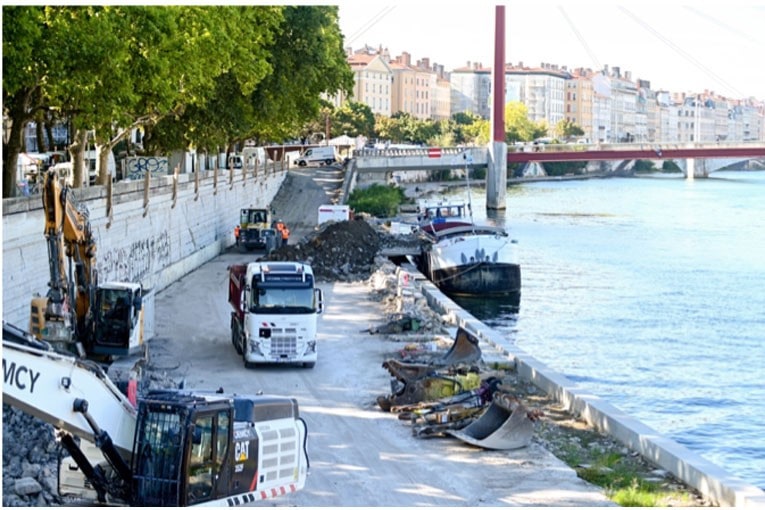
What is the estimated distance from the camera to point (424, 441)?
1800cm

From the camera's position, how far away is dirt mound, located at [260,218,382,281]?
40.0 metres

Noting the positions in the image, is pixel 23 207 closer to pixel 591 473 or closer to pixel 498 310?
pixel 591 473

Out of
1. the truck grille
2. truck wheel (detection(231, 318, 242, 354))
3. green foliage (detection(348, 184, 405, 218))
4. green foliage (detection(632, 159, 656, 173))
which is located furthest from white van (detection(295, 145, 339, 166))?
green foliage (detection(632, 159, 656, 173))

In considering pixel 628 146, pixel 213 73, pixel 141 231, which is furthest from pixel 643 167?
pixel 141 231

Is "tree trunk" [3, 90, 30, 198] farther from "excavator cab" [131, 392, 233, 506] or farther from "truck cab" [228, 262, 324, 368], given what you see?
"excavator cab" [131, 392, 233, 506]

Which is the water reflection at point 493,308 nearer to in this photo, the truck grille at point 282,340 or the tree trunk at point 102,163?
the tree trunk at point 102,163

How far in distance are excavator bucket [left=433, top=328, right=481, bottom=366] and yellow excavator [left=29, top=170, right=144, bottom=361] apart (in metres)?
5.41

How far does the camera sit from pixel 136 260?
1308 inches

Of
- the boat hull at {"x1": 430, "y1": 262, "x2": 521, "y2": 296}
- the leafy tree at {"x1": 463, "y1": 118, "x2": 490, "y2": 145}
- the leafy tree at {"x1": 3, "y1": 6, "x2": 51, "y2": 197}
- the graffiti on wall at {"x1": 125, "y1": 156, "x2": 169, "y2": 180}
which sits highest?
the leafy tree at {"x1": 463, "y1": 118, "x2": 490, "y2": 145}

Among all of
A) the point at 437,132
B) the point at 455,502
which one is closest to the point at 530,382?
the point at 455,502

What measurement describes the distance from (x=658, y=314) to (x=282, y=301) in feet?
64.4

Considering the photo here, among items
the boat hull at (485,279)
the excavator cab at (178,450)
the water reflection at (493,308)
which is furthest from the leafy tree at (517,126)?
the excavator cab at (178,450)

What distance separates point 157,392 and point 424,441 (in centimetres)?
571

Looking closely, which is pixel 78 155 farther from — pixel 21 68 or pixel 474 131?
→ pixel 474 131
